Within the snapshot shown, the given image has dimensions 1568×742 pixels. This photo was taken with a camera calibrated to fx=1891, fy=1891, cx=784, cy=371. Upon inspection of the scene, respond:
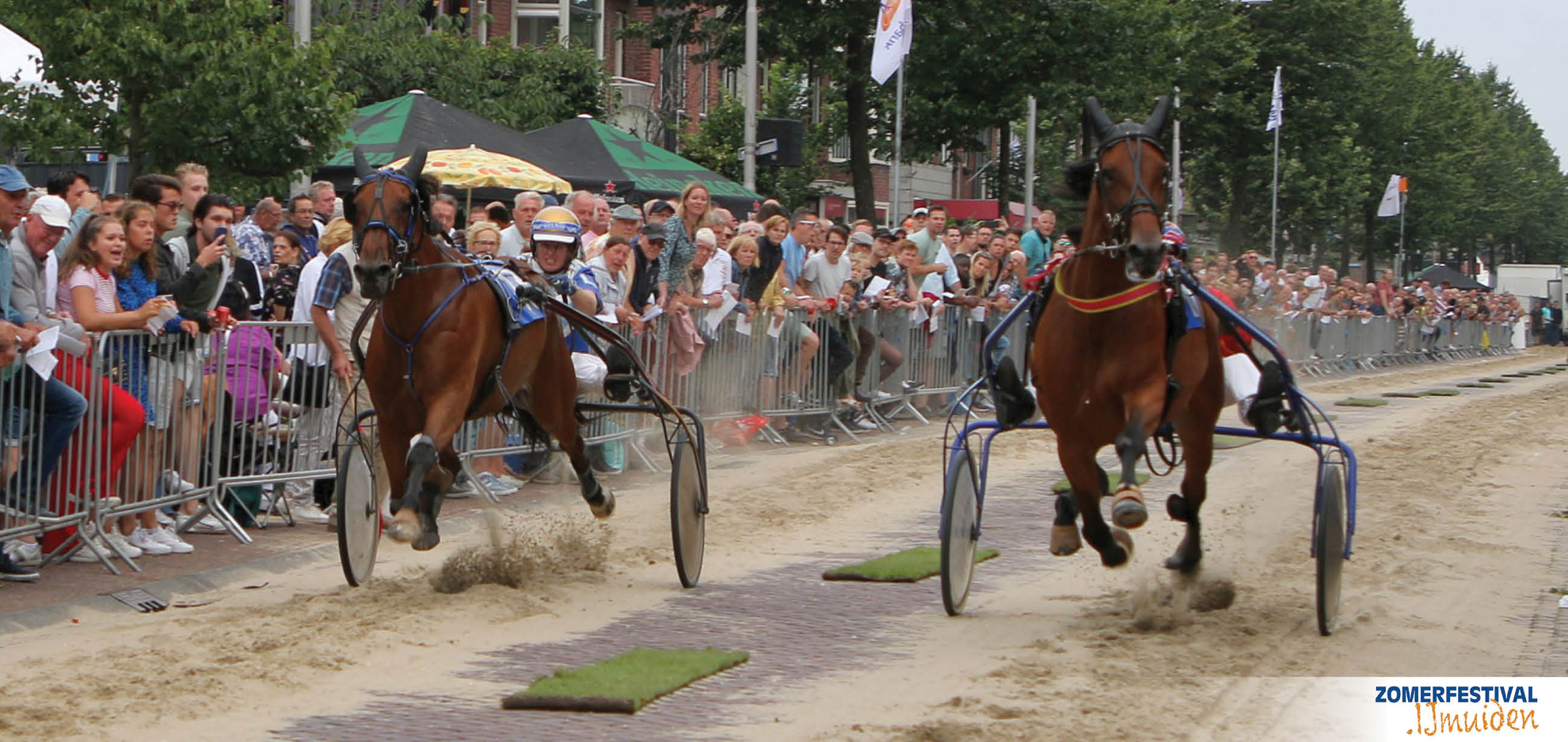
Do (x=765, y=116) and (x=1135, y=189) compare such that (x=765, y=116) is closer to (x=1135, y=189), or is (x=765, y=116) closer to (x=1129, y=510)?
(x=1135, y=189)

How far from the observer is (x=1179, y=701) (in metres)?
6.15

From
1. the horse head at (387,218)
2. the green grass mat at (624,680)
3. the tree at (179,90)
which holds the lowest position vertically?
the green grass mat at (624,680)

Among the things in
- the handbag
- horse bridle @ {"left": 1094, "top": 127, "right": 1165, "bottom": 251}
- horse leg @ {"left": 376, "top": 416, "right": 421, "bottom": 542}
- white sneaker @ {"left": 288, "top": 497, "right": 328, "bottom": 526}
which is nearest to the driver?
horse leg @ {"left": 376, "top": 416, "right": 421, "bottom": 542}

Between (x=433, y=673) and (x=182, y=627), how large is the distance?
1486mm

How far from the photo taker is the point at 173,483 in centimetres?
943

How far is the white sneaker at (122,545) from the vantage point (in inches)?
346

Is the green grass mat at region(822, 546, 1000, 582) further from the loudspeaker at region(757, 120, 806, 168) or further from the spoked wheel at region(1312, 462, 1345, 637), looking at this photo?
the loudspeaker at region(757, 120, 806, 168)

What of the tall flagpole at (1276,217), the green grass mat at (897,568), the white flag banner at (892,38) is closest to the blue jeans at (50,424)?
the green grass mat at (897,568)

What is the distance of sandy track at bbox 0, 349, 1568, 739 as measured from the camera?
19.7ft

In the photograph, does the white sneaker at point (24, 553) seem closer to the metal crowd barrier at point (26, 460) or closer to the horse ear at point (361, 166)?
the metal crowd barrier at point (26, 460)

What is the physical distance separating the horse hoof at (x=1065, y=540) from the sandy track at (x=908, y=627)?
30cm

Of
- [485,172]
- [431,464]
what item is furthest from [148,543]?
[485,172]

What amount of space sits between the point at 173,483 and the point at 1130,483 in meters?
4.90

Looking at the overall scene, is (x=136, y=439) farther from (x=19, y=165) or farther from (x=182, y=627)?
(x=19, y=165)
